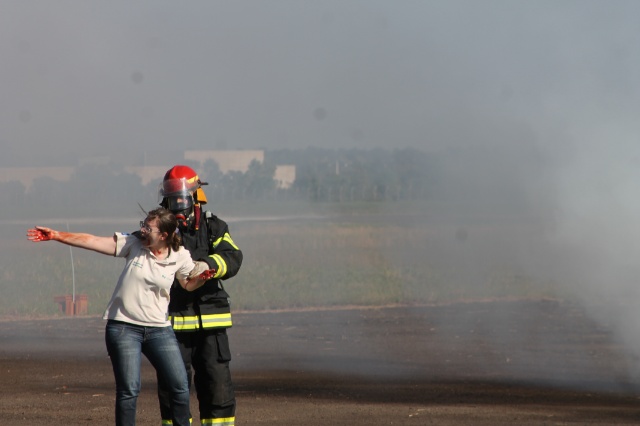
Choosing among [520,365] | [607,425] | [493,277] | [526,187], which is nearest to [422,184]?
[493,277]

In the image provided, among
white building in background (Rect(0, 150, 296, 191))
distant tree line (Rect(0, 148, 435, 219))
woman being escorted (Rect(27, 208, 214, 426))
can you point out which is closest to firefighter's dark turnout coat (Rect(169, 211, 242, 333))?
woman being escorted (Rect(27, 208, 214, 426))

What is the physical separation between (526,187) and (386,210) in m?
18.0

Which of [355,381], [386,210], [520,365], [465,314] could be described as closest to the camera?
[355,381]

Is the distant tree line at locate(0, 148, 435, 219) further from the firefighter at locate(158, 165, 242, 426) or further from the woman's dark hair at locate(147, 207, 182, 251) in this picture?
the woman's dark hair at locate(147, 207, 182, 251)

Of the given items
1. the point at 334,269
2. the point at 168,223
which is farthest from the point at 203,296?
the point at 334,269

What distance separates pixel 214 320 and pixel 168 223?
0.84m

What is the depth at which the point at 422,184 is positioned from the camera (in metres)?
23.1

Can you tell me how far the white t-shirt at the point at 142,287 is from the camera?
7332mm

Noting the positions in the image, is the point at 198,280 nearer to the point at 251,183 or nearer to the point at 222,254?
the point at 222,254

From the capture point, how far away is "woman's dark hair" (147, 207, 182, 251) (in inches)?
292

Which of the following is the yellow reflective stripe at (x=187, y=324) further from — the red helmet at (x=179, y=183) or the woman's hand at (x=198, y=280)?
the red helmet at (x=179, y=183)

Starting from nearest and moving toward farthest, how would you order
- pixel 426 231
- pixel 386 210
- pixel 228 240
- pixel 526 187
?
1. pixel 228 240
2. pixel 526 187
3. pixel 426 231
4. pixel 386 210

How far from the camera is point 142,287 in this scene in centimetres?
735

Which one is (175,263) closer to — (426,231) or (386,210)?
(426,231)
